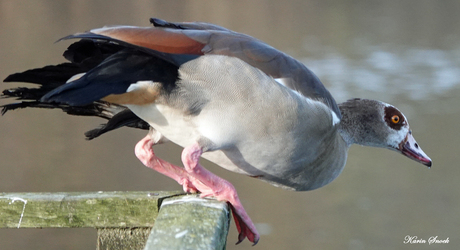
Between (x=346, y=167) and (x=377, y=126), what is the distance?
3.41 m

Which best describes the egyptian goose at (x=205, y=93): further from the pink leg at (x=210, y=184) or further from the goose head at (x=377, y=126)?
the goose head at (x=377, y=126)

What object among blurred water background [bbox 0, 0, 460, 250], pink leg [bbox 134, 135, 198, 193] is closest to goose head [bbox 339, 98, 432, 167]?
pink leg [bbox 134, 135, 198, 193]

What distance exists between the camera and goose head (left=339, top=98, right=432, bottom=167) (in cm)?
338

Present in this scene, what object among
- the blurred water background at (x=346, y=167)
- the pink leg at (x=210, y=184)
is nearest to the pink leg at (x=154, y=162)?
the pink leg at (x=210, y=184)

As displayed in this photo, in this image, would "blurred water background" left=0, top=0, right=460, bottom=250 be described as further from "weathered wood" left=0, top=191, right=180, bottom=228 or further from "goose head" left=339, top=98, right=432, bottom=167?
"weathered wood" left=0, top=191, right=180, bottom=228

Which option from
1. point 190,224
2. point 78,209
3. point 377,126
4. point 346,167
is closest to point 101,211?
point 78,209

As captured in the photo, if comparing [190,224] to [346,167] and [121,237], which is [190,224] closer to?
[121,237]

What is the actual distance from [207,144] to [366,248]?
10.9 feet

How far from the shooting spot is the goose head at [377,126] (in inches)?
133

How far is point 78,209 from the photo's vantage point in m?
2.36

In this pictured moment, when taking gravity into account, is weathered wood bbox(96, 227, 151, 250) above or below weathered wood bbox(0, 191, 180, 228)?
below

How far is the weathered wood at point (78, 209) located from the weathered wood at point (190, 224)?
0.45 feet

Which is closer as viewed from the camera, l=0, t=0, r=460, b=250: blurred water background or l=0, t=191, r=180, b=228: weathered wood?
l=0, t=191, r=180, b=228: weathered wood

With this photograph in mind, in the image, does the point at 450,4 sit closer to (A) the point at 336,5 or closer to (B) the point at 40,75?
(A) the point at 336,5
